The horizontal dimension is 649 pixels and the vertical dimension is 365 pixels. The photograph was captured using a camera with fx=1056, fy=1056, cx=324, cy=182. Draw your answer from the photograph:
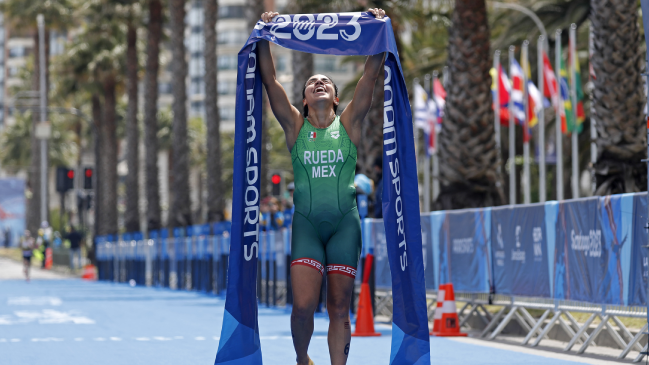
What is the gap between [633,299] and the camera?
10250 millimetres

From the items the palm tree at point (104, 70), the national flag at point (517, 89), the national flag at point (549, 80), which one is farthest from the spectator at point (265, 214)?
the palm tree at point (104, 70)

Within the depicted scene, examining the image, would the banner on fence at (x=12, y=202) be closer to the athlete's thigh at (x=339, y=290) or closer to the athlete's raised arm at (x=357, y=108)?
the athlete's raised arm at (x=357, y=108)

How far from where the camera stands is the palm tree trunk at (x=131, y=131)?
146 feet

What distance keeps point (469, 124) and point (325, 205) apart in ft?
41.7

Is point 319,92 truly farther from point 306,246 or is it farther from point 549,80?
point 549,80

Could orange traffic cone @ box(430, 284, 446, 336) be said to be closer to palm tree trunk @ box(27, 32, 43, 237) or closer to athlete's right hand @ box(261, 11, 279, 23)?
athlete's right hand @ box(261, 11, 279, 23)

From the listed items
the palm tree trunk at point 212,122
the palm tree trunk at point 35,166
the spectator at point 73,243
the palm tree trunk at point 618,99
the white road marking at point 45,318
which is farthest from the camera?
the palm tree trunk at point 35,166

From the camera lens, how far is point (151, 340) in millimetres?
13008

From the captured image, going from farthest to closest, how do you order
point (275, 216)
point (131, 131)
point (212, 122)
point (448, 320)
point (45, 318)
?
point (131, 131), point (212, 122), point (275, 216), point (45, 318), point (448, 320)

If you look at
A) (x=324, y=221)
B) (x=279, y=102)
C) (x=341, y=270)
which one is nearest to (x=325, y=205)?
(x=324, y=221)

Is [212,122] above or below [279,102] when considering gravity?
above

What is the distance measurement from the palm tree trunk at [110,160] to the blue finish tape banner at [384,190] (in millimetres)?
42012

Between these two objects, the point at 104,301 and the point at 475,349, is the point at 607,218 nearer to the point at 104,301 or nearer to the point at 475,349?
the point at 475,349

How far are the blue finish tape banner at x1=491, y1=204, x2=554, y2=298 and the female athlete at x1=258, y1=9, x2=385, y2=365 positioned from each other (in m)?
6.05
